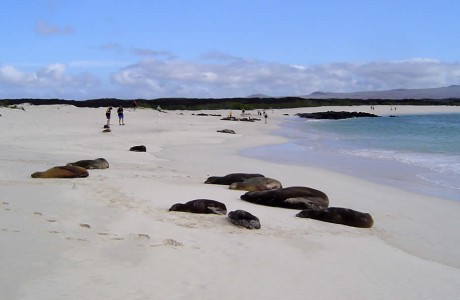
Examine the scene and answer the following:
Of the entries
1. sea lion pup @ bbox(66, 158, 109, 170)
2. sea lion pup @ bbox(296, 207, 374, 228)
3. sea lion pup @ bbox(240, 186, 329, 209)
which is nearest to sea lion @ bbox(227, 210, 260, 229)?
sea lion pup @ bbox(296, 207, 374, 228)

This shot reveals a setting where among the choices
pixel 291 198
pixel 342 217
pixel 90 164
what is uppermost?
pixel 90 164

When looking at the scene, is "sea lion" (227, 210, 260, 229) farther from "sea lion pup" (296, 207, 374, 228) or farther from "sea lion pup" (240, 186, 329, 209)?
"sea lion pup" (240, 186, 329, 209)

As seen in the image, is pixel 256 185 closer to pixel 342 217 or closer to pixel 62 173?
pixel 342 217

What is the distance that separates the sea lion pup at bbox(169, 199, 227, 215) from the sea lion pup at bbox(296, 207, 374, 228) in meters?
1.45

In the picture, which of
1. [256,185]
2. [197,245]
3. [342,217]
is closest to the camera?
[197,245]

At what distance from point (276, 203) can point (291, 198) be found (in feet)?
0.99

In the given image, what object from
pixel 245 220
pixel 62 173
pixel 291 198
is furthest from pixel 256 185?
pixel 62 173

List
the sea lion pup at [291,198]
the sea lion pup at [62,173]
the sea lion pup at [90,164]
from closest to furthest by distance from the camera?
the sea lion pup at [291,198], the sea lion pup at [62,173], the sea lion pup at [90,164]

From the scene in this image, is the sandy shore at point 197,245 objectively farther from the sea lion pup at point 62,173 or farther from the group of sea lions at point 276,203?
the sea lion pup at point 62,173

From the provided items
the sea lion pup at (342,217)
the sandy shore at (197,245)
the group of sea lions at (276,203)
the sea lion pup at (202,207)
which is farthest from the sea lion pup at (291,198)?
the sea lion pup at (202,207)

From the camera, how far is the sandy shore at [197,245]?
4.73 meters

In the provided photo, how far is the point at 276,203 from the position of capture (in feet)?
31.1

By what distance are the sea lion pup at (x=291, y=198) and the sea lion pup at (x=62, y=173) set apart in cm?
383

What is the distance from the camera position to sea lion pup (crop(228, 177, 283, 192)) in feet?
35.1
